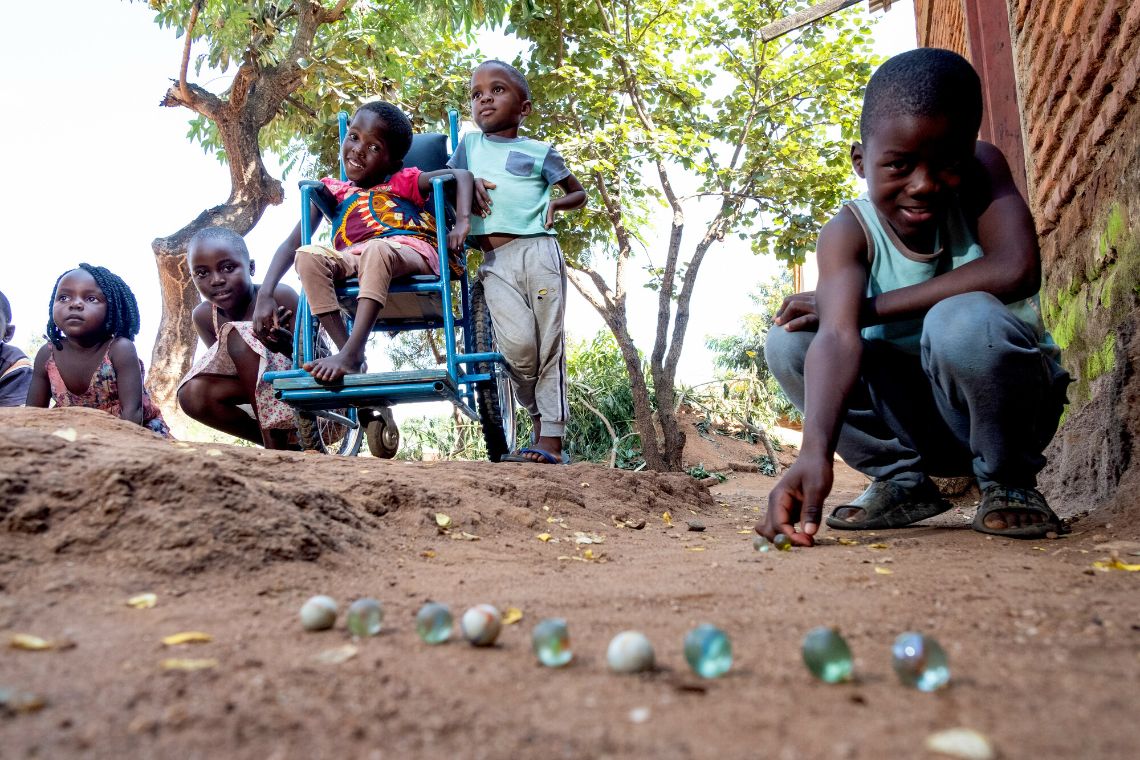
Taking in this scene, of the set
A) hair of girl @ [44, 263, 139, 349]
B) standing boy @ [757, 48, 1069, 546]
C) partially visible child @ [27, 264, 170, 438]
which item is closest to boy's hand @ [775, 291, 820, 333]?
standing boy @ [757, 48, 1069, 546]

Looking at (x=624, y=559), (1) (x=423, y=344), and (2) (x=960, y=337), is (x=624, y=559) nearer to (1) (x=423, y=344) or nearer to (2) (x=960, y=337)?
(2) (x=960, y=337)

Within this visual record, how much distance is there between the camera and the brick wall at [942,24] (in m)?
5.79

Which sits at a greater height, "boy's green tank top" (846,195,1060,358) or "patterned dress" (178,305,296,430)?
"boy's green tank top" (846,195,1060,358)

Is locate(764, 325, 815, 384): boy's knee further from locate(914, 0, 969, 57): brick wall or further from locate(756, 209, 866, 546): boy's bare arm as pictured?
locate(914, 0, 969, 57): brick wall

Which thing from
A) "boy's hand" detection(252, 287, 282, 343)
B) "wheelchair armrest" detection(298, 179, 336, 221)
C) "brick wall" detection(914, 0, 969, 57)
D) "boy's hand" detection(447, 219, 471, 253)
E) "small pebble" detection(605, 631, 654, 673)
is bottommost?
"small pebble" detection(605, 631, 654, 673)

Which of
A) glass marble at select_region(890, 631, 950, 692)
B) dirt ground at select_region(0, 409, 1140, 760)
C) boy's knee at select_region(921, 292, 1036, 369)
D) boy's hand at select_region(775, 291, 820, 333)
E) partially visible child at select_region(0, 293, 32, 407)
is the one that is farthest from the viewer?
Result: partially visible child at select_region(0, 293, 32, 407)

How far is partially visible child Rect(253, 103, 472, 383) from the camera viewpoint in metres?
3.72

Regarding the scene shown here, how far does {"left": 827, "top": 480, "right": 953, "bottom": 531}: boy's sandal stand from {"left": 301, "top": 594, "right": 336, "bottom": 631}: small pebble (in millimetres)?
1734

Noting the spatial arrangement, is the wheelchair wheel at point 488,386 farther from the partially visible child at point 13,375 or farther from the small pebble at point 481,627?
the small pebble at point 481,627

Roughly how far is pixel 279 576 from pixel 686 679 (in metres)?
0.87

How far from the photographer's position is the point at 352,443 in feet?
15.8

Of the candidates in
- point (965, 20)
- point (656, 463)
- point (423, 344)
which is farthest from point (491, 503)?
point (423, 344)

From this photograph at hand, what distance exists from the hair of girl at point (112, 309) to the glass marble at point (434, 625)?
3442mm

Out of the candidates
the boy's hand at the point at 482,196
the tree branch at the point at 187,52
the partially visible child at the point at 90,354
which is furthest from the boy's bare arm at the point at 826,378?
the tree branch at the point at 187,52
